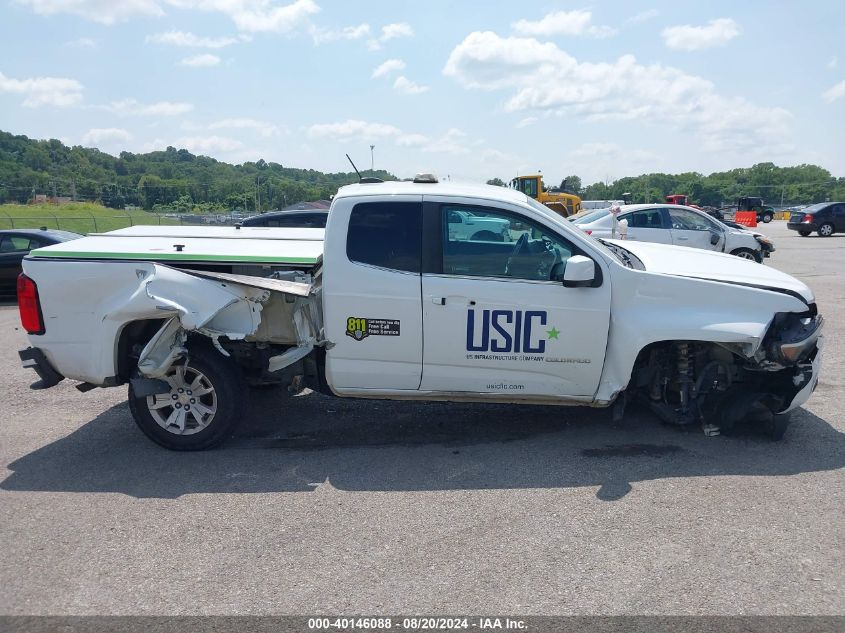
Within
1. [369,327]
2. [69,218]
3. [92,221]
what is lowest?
[92,221]

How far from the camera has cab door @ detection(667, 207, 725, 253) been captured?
14992mm

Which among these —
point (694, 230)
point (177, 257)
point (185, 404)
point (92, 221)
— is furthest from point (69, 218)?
point (185, 404)

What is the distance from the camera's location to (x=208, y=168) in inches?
2250

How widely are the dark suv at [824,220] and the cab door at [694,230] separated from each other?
1833 centimetres

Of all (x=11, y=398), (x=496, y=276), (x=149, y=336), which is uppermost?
(x=496, y=276)

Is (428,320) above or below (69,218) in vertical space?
above

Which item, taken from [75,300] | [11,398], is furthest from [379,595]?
[11,398]

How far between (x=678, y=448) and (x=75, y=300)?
4701 millimetres

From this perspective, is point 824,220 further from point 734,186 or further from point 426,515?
point 734,186

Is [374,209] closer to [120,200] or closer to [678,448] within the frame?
[678,448]

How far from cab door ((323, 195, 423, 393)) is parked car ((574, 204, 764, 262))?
1057 centimetres

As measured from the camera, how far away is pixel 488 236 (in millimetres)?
5195

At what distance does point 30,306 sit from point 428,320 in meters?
3.04

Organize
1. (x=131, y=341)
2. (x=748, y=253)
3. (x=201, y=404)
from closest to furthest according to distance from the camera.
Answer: (x=201, y=404), (x=131, y=341), (x=748, y=253)
